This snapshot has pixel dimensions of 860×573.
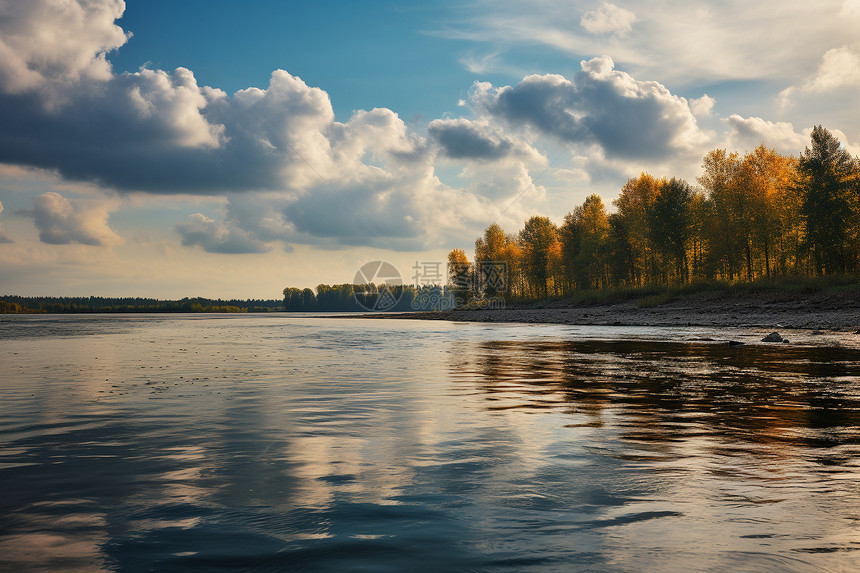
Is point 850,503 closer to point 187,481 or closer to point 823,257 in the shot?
point 187,481

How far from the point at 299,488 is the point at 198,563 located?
2.17m

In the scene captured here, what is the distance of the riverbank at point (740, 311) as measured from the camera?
150 feet

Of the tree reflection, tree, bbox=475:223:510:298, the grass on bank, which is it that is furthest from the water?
tree, bbox=475:223:510:298

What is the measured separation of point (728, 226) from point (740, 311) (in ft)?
50.0

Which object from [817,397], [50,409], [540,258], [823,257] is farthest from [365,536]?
[540,258]

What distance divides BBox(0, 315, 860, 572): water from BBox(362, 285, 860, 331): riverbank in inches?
1380

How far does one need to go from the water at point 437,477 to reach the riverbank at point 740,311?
35.0 meters

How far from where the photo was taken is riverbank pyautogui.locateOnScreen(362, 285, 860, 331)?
4559 centimetres

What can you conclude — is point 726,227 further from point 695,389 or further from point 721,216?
point 695,389

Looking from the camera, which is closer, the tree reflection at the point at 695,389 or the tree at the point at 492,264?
the tree reflection at the point at 695,389

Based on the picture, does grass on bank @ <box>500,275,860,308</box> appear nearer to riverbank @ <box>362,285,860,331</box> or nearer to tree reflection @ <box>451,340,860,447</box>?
riverbank @ <box>362,285,860,331</box>

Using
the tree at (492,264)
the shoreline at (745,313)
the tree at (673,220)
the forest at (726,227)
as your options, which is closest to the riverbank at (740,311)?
the shoreline at (745,313)

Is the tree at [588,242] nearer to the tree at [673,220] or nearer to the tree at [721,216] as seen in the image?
the tree at [673,220]

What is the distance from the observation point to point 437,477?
7.39m
